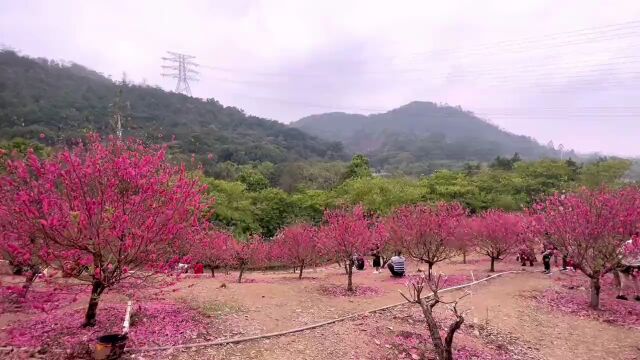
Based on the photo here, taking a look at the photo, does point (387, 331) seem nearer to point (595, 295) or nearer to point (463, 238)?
point (595, 295)

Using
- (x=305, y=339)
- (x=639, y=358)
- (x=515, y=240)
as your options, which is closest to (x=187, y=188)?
(x=305, y=339)

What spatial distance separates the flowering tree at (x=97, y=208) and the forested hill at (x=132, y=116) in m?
54.2

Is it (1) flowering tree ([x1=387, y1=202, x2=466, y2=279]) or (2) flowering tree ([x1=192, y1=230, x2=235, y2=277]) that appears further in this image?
(2) flowering tree ([x1=192, y1=230, x2=235, y2=277])

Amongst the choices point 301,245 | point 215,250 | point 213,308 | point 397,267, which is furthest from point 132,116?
point 213,308

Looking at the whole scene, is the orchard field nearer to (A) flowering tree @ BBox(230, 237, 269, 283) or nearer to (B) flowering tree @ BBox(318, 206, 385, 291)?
(B) flowering tree @ BBox(318, 206, 385, 291)

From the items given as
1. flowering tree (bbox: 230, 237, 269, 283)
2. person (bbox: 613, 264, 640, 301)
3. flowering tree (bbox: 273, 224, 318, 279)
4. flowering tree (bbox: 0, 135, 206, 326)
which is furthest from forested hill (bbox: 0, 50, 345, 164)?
person (bbox: 613, 264, 640, 301)

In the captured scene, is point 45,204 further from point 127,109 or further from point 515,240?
point 127,109

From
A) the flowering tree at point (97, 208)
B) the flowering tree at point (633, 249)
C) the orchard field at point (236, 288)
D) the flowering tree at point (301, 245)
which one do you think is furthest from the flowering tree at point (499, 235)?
the flowering tree at point (97, 208)

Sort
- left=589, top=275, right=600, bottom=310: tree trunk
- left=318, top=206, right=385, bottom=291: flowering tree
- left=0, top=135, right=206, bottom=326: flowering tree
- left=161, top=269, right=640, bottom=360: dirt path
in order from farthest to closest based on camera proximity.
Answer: left=318, top=206, right=385, bottom=291: flowering tree
left=589, top=275, right=600, bottom=310: tree trunk
left=161, top=269, right=640, bottom=360: dirt path
left=0, top=135, right=206, bottom=326: flowering tree

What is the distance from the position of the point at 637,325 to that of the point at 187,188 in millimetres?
14065

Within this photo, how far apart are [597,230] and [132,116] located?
4234 inches

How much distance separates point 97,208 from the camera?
8.69 meters

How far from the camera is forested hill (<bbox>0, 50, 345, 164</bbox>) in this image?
76500 mm

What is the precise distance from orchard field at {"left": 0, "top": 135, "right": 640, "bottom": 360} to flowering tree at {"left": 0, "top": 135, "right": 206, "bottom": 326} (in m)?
0.03
